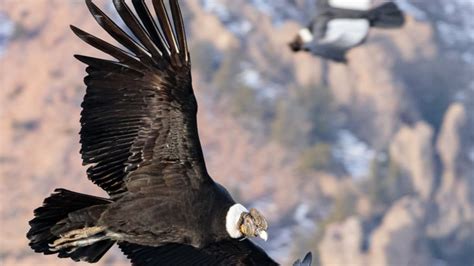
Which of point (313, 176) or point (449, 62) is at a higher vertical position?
point (449, 62)

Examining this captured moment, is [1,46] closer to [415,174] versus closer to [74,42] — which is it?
[74,42]

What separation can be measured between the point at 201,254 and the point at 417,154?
38.0 metres

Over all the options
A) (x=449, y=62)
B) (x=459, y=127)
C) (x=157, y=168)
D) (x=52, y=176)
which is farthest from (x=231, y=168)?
(x=157, y=168)

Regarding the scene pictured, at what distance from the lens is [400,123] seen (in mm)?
48875

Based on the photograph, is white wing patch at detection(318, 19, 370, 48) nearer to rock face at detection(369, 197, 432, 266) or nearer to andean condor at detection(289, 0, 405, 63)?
andean condor at detection(289, 0, 405, 63)

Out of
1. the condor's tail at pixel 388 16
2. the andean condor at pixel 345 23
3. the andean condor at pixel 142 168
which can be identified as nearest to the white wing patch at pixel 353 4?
the andean condor at pixel 345 23

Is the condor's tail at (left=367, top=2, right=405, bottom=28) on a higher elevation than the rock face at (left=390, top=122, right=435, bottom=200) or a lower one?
lower

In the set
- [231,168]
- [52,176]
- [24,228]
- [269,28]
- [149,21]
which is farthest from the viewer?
[269,28]

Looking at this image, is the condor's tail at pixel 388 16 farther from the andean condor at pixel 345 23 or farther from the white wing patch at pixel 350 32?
the white wing patch at pixel 350 32

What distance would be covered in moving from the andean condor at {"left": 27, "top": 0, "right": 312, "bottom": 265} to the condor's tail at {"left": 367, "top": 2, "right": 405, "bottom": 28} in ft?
17.1

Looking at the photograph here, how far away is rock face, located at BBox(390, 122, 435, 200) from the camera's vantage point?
146ft

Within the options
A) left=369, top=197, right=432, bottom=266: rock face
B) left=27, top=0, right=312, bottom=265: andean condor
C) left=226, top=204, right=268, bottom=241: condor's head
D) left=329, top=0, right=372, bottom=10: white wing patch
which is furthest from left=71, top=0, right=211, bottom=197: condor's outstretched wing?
left=369, top=197, right=432, bottom=266: rock face

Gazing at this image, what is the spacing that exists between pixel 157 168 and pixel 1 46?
4410 centimetres

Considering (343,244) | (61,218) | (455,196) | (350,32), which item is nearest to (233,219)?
(61,218)
